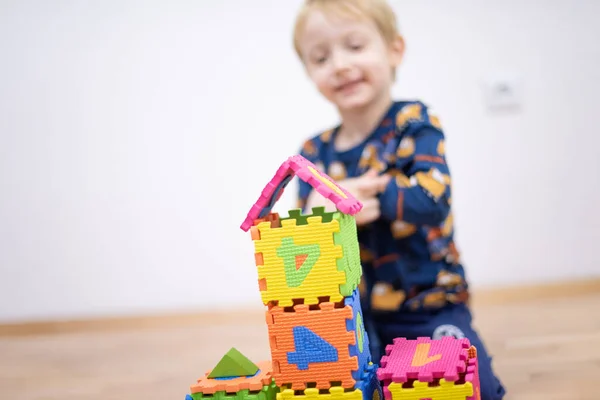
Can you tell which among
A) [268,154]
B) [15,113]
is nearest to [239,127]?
[268,154]

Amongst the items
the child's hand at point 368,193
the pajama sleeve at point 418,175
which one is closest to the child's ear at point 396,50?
the pajama sleeve at point 418,175

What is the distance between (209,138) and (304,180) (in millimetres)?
1287

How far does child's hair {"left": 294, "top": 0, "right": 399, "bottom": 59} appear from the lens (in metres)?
1.21

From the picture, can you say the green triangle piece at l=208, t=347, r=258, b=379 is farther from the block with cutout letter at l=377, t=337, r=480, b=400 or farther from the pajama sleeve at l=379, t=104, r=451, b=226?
the pajama sleeve at l=379, t=104, r=451, b=226

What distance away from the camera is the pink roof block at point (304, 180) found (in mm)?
777

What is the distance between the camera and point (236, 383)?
84 centimetres

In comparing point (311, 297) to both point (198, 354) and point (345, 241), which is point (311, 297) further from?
point (198, 354)

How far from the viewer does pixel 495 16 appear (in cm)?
188

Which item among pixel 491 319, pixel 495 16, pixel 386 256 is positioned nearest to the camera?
pixel 386 256

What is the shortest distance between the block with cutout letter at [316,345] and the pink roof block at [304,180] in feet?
0.34

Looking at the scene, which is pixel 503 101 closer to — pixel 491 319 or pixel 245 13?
pixel 491 319

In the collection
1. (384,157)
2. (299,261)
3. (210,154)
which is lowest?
(299,261)

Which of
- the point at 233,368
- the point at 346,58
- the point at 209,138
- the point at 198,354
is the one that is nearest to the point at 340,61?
the point at 346,58

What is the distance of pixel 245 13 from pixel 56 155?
709mm
